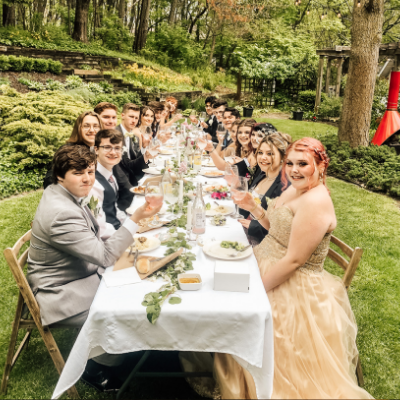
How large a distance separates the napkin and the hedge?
11234 millimetres

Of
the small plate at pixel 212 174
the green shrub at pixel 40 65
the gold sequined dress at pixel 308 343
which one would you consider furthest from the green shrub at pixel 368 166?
the green shrub at pixel 40 65

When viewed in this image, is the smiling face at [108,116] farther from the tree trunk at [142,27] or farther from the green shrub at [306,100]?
the tree trunk at [142,27]

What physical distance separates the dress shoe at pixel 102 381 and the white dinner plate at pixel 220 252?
3.12 feet

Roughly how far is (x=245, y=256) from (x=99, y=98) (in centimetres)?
989

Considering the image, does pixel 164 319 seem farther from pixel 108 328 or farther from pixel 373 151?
pixel 373 151

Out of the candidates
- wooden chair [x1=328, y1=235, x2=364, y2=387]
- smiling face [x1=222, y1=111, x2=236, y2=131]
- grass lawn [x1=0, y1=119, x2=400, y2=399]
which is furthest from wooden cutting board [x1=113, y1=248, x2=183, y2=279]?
smiling face [x1=222, y1=111, x2=236, y2=131]

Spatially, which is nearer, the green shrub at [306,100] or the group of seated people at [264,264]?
the group of seated people at [264,264]

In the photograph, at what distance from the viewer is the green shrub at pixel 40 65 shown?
11.8 meters

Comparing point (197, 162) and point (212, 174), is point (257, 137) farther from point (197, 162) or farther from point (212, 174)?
point (197, 162)

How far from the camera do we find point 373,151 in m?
7.28

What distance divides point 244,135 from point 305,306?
2806mm

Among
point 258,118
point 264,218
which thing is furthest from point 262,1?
point 264,218

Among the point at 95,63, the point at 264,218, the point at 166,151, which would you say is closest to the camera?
the point at 264,218

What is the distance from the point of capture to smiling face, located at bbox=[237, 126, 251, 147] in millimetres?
4430
